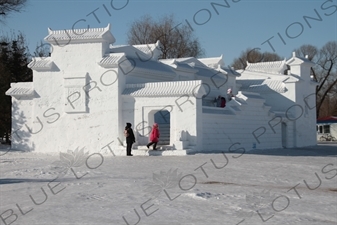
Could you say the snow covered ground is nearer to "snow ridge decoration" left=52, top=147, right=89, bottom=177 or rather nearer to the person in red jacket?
"snow ridge decoration" left=52, top=147, right=89, bottom=177

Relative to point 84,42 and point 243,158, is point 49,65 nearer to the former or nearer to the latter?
point 84,42

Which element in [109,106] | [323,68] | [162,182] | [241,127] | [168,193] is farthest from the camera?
[323,68]

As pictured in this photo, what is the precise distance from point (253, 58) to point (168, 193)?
59825 millimetres

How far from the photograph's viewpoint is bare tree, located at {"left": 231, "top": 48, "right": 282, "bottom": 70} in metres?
72.8

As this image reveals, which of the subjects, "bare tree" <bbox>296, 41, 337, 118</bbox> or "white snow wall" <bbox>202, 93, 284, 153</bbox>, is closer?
"white snow wall" <bbox>202, 93, 284, 153</bbox>

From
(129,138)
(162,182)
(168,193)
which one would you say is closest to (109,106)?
Answer: (129,138)

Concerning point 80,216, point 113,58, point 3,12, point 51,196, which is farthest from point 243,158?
point 3,12

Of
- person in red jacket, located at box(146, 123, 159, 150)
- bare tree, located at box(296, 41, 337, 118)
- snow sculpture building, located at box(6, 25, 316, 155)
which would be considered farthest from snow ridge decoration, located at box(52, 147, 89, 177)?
bare tree, located at box(296, 41, 337, 118)

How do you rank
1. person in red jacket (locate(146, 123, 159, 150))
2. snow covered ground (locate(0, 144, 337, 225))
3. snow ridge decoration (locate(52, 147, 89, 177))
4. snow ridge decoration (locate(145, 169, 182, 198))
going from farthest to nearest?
person in red jacket (locate(146, 123, 159, 150))
snow ridge decoration (locate(52, 147, 89, 177))
snow ridge decoration (locate(145, 169, 182, 198))
snow covered ground (locate(0, 144, 337, 225))

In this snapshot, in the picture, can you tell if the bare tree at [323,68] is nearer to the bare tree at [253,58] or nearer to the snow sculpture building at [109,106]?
the bare tree at [253,58]

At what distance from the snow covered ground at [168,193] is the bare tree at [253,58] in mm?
50645

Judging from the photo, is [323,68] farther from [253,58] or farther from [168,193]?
[168,193]

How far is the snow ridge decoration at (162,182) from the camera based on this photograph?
50.6 feet

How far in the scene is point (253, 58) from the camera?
73.3m
